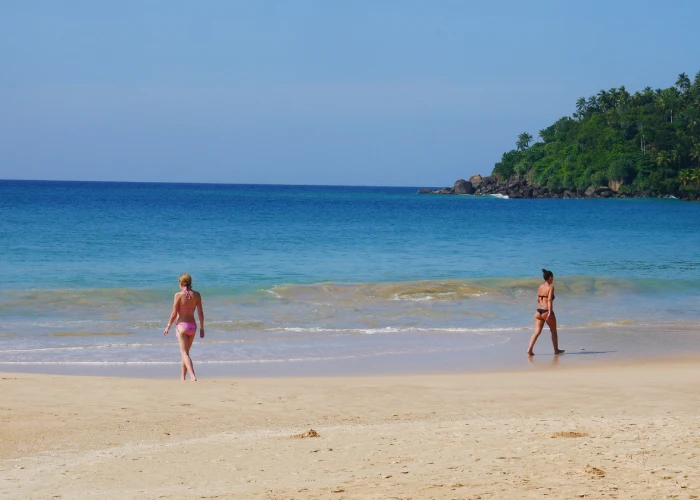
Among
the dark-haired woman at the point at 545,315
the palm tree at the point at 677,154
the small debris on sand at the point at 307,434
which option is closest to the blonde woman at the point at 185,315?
the small debris on sand at the point at 307,434

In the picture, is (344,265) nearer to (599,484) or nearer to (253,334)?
(253,334)

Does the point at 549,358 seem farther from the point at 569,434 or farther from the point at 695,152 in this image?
the point at 695,152

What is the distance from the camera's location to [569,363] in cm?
1300

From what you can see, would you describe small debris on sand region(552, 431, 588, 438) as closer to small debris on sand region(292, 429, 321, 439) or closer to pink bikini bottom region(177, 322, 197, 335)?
small debris on sand region(292, 429, 321, 439)

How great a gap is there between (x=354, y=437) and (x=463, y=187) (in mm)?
129313

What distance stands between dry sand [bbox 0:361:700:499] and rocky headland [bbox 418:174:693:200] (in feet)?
326

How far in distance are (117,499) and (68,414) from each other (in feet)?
10.5

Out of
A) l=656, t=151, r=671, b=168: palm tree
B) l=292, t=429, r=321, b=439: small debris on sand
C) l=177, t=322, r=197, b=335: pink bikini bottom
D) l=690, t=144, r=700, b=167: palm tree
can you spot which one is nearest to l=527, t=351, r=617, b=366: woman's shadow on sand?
l=177, t=322, r=197, b=335: pink bikini bottom

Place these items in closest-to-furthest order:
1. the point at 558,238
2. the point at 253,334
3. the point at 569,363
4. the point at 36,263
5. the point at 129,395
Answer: the point at 129,395, the point at 569,363, the point at 253,334, the point at 36,263, the point at 558,238

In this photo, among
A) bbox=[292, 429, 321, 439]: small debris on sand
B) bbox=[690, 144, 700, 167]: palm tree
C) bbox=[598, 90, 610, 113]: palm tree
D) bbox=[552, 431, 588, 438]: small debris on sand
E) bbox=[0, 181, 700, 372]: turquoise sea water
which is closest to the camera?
bbox=[552, 431, 588, 438]: small debris on sand

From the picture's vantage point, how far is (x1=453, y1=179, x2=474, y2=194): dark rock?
135 m

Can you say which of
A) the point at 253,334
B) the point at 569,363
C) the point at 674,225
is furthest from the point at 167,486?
the point at 674,225

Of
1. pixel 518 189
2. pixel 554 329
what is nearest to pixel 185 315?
pixel 554 329

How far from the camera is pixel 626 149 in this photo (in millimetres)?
108625
